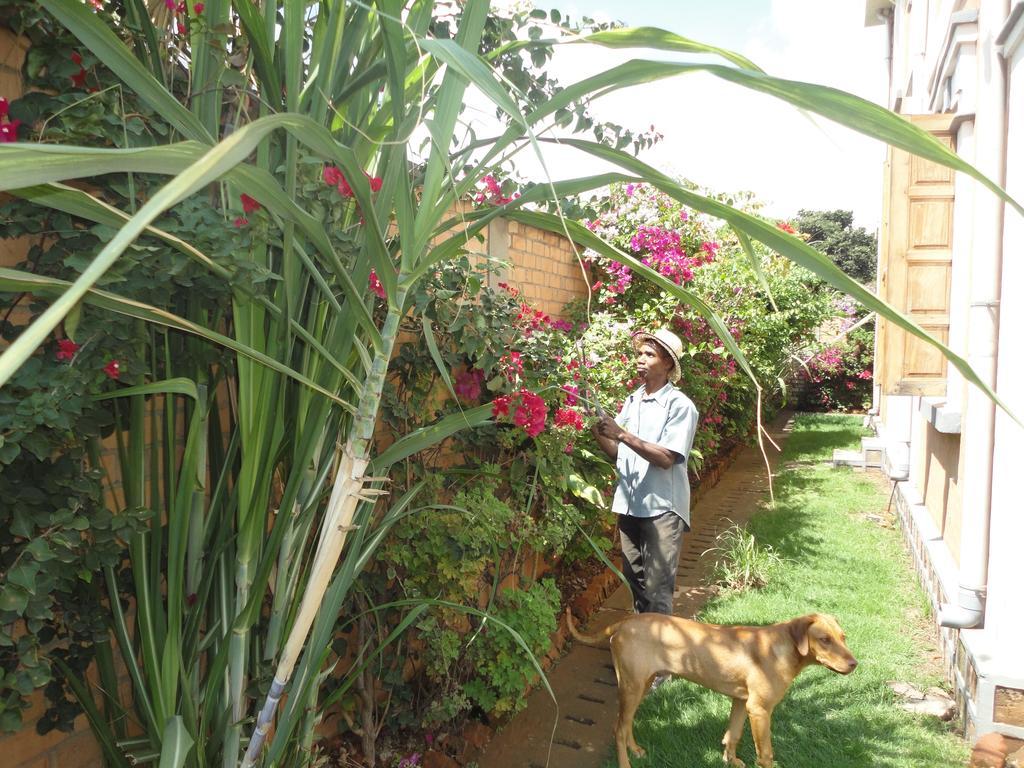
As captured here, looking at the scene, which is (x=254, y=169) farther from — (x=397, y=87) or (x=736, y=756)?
(x=736, y=756)

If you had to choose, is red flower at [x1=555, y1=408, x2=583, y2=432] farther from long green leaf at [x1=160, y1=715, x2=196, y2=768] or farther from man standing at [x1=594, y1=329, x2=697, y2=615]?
long green leaf at [x1=160, y1=715, x2=196, y2=768]

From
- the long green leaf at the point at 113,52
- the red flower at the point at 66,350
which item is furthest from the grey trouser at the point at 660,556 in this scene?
the long green leaf at the point at 113,52

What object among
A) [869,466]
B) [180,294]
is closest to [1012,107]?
[180,294]

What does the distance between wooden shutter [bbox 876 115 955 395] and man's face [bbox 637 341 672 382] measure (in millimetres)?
1402

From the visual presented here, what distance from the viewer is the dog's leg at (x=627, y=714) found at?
2889mm

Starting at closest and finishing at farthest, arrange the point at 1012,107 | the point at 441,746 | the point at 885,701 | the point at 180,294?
the point at 180,294, the point at 441,746, the point at 1012,107, the point at 885,701

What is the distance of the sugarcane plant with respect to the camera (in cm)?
101

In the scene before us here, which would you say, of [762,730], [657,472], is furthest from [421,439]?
[657,472]

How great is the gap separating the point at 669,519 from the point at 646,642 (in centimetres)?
85

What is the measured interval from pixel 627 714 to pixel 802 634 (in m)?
0.77

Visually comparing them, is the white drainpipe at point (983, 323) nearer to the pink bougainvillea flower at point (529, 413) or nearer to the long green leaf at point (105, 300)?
the pink bougainvillea flower at point (529, 413)

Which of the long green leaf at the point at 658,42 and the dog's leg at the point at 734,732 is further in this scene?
the dog's leg at the point at 734,732

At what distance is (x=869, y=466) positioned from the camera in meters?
10.3

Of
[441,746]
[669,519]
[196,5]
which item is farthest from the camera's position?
[669,519]
